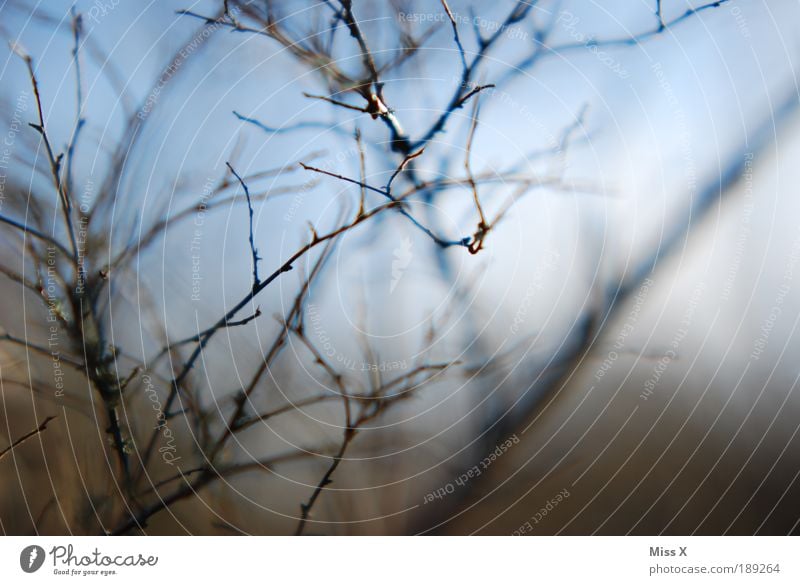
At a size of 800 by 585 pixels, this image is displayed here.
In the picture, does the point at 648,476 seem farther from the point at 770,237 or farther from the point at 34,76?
the point at 34,76

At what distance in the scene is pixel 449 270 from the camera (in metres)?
0.52

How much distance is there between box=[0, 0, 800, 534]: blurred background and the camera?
1.70 ft

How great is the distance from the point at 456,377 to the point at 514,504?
15 centimetres

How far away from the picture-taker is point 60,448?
1.75ft

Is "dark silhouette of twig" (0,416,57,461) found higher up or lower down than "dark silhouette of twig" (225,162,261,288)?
lower down

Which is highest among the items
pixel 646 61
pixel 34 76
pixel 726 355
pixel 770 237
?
pixel 34 76

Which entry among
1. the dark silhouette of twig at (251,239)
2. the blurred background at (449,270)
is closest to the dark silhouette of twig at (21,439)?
the blurred background at (449,270)

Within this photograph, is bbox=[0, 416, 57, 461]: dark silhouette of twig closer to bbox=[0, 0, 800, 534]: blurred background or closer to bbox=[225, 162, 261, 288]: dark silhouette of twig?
bbox=[0, 0, 800, 534]: blurred background

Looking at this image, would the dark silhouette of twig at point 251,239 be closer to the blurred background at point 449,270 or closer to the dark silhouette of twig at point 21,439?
the blurred background at point 449,270

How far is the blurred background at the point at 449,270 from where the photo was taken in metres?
0.52

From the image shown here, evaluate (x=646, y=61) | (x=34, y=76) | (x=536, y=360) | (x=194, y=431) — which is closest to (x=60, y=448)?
(x=194, y=431)

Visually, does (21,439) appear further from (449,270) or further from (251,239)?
(449,270)

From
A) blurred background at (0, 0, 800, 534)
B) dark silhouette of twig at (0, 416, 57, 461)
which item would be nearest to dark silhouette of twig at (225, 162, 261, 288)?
blurred background at (0, 0, 800, 534)

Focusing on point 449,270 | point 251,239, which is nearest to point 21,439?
point 251,239
